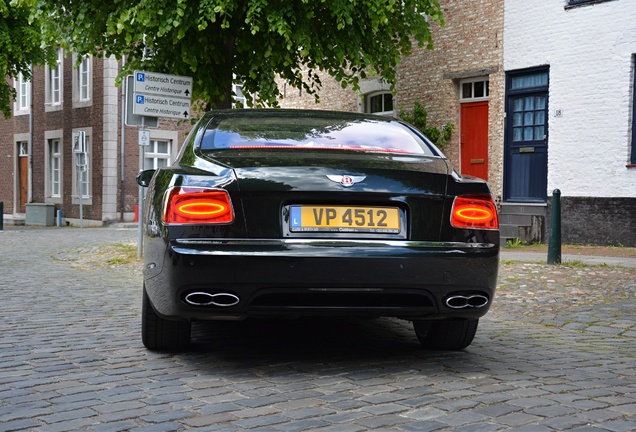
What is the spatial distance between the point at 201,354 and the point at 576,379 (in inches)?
87.0

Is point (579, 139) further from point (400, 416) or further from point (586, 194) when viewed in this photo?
point (400, 416)

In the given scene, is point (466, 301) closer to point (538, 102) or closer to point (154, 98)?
point (154, 98)

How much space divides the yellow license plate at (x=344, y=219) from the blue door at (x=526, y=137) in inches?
505

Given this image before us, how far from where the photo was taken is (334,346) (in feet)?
19.3

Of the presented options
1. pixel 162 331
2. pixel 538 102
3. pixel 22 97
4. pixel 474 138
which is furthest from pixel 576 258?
pixel 22 97

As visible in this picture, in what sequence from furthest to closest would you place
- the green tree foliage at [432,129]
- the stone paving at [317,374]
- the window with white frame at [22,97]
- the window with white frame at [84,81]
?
the window with white frame at [22,97], the window with white frame at [84,81], the green tree foliage at [432,129], the stone paving at [317,374]

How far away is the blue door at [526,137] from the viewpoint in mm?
17250

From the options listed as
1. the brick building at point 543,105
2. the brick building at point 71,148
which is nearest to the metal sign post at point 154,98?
the brick building at point 543,105

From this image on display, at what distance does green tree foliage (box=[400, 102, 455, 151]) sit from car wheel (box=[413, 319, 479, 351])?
532 inches

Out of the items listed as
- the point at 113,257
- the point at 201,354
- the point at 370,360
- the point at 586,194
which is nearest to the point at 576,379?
the point at 370,360

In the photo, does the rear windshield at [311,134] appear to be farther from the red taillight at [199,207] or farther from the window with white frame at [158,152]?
the window with white frame at [158,152]

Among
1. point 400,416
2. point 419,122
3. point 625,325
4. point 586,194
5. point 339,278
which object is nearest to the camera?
point 400,416

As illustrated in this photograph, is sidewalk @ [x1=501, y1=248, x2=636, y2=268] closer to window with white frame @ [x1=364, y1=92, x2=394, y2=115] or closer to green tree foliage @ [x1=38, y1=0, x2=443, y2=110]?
green tree foliage @ [x1=38, y1=0, x2=443, y2=110]

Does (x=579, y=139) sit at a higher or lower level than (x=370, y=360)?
higher
